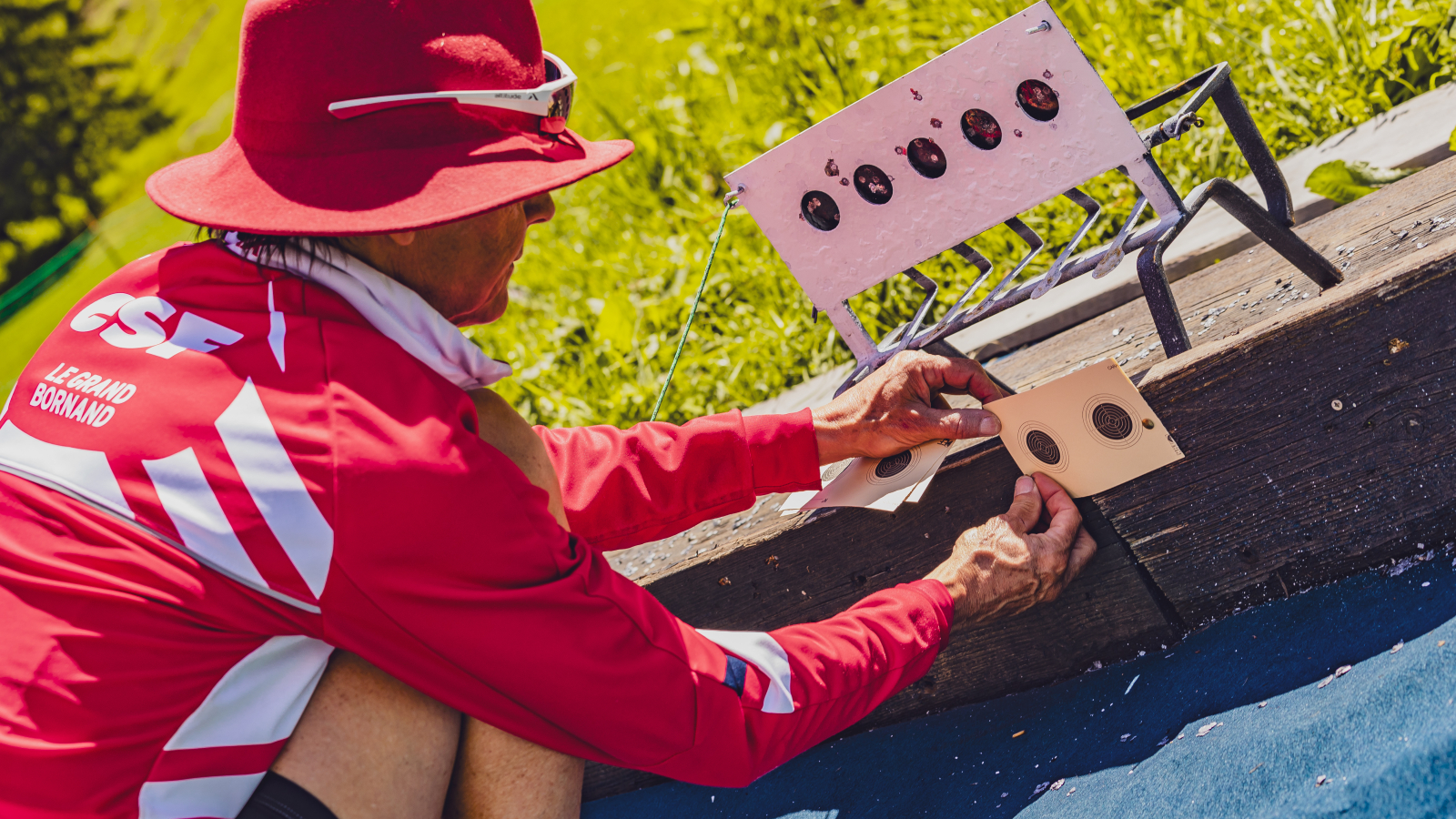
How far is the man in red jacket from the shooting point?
112 cm

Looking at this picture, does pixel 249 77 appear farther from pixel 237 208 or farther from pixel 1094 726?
pixel 1094 726

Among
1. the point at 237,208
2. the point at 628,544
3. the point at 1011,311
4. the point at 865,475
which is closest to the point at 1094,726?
the point at 865,475

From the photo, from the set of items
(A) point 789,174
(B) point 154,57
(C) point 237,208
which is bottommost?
(A) point 789,174

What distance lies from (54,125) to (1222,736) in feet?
47.3

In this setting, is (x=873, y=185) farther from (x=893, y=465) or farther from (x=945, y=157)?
(x=893, y=465)

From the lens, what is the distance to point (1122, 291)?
2248 mm

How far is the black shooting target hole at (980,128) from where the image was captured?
153 centimetres

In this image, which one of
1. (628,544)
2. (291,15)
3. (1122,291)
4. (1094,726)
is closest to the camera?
(291,15)

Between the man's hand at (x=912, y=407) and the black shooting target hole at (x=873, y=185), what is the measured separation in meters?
0.26

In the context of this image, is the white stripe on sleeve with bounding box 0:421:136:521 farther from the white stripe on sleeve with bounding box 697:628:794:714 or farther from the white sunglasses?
the white stripe on sleeve with bounding box 697:628:794:714

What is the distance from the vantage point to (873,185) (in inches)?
64.7

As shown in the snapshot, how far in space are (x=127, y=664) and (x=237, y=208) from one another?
21.3 inches

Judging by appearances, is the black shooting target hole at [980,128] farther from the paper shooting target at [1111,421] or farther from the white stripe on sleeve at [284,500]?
the white stripe on sleeve at [284,500]

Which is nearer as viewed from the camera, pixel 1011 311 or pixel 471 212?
pixel 471 212
